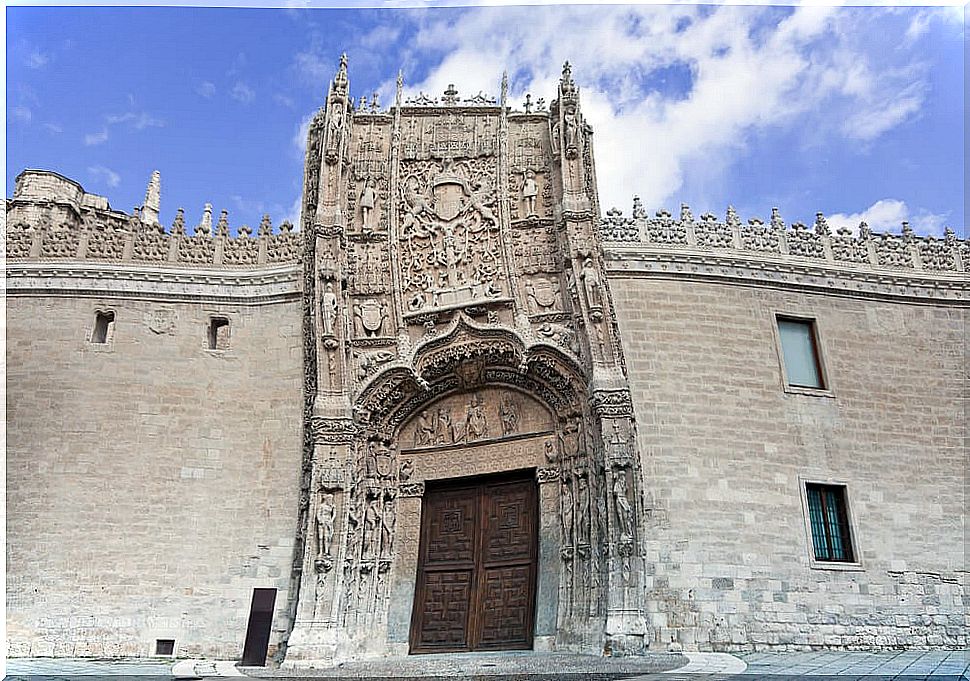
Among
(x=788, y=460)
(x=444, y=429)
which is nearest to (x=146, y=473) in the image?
(x=444, y=429)

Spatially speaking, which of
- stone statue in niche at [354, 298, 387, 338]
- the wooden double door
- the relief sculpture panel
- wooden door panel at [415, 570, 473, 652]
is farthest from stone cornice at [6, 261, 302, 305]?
wooden door panel at [415, 570, 473, 652]

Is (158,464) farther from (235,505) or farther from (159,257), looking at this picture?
(159,257)

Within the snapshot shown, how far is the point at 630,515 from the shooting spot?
32.4ft

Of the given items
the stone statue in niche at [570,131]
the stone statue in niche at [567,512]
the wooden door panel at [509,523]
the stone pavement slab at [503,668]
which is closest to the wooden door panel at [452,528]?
the wooden door panel at [509,523]

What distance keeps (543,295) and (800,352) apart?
3.65 m

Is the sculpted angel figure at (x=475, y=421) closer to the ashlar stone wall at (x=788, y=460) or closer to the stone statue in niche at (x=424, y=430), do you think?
the stone statue in niche at (x=424, y=430)

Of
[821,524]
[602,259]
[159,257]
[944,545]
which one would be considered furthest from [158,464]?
[944,545]

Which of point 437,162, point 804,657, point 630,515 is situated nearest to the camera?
point 804,657

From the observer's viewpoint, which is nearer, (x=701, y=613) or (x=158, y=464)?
(x=701, y=613)

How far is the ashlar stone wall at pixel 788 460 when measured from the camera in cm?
979

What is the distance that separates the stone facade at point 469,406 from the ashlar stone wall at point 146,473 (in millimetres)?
35

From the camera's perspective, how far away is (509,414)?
1170 cm

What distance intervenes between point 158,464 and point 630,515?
20.5 feet

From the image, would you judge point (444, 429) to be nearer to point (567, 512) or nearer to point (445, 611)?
point (567, 512)
